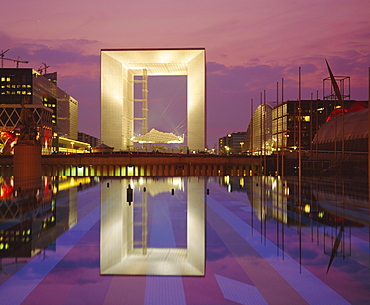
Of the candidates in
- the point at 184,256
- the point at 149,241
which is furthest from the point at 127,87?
the point at 184,256

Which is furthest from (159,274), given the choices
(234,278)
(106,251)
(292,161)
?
(292,161)

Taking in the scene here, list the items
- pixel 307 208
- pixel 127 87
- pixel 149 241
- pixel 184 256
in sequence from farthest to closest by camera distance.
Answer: pixel 127 87
pixel 307 208
pixel 149 241
pixel 184 256

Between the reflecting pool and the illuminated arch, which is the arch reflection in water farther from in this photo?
the illuminated arch

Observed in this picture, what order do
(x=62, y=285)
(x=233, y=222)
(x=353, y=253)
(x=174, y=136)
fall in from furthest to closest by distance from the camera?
(x=174, y=136), (x=233, y=222), (x=353, y=253), (x=62, y=285)

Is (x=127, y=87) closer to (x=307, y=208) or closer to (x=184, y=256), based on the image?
(x=307, y=208)

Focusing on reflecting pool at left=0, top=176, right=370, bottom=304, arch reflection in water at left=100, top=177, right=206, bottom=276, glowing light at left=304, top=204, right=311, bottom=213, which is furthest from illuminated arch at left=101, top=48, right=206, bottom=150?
reflecting pool at left=0, top=176, right=370, bottom=304

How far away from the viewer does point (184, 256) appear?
7.67 m

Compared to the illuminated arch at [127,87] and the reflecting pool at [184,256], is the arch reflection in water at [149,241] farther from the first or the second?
the illuminated arch at [127,87]

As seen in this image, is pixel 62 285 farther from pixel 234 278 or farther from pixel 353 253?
pixel 353 253

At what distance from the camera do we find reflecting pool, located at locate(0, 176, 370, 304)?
5.55 m

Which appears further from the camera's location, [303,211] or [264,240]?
[303,211]

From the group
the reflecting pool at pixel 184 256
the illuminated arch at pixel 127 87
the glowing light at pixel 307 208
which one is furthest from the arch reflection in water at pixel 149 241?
the illuminated arch at pixel 127 87

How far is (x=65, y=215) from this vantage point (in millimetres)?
12852

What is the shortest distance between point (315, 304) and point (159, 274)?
249 centimetres
